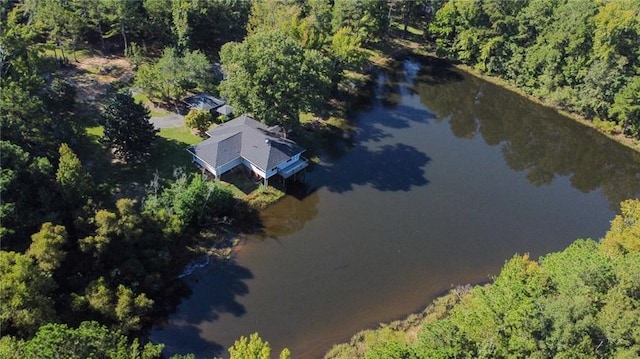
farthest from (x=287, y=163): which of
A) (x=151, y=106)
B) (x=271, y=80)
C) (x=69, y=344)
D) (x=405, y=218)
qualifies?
(x=69, y=344)

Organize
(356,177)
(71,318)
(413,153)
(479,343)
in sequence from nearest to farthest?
(479,343), (71,318), (356,177), (413,153)

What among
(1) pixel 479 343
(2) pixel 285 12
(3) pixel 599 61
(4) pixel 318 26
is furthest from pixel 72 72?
(3) pixel 599 61

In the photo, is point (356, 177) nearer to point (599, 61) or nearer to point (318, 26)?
point (318, 26)

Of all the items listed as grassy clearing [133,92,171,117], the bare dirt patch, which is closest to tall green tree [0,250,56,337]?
grassy clearing [133,92,171,117]

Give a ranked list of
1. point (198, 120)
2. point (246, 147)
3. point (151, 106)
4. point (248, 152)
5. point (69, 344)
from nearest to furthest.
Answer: point (69, 344), point (248, 152), point (246, 147), point (198, 120), point (151, 106)

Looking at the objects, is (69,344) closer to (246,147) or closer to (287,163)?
(246,147)
